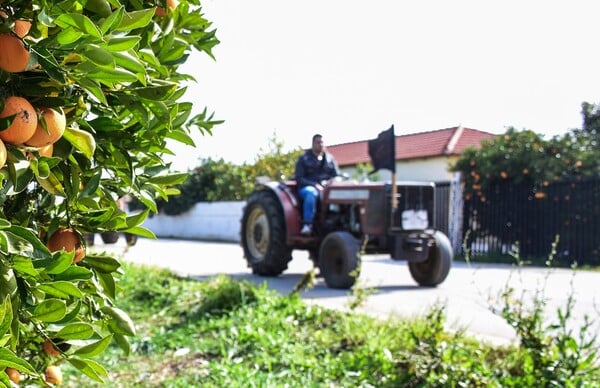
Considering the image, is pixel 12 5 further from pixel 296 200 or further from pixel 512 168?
pixel 512 168

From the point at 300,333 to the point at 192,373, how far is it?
0.88 metres

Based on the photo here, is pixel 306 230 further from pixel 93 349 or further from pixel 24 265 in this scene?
pixel 24 265

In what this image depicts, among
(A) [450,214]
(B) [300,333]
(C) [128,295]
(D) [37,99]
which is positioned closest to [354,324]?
(B) [300,333]

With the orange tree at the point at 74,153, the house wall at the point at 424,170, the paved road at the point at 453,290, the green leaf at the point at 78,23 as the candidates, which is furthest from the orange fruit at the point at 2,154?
the house wall at the point at 424,170

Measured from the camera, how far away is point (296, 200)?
8.66 metres

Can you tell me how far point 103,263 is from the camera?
1.50m

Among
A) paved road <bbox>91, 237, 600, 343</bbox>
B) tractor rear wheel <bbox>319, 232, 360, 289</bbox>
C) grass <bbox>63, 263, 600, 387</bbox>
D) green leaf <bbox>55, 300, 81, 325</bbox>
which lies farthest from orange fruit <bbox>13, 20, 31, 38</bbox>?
tractor rear wheel <bbox>319, 232, 360, 289</bbox>

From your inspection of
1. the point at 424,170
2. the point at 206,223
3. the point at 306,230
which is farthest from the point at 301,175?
the point at 206,223

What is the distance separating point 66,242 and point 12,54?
0.46 metres

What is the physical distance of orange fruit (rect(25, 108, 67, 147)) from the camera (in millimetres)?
1111

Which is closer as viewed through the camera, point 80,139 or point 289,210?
point 80,139

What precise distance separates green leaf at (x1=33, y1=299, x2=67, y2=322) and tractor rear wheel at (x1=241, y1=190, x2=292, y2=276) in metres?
7.37

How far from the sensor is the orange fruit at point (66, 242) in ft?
4.42

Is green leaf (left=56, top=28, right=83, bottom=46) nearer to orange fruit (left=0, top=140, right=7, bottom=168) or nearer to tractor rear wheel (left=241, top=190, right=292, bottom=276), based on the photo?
orange fruit (left=0, top=140, right=7, bottom=168)
